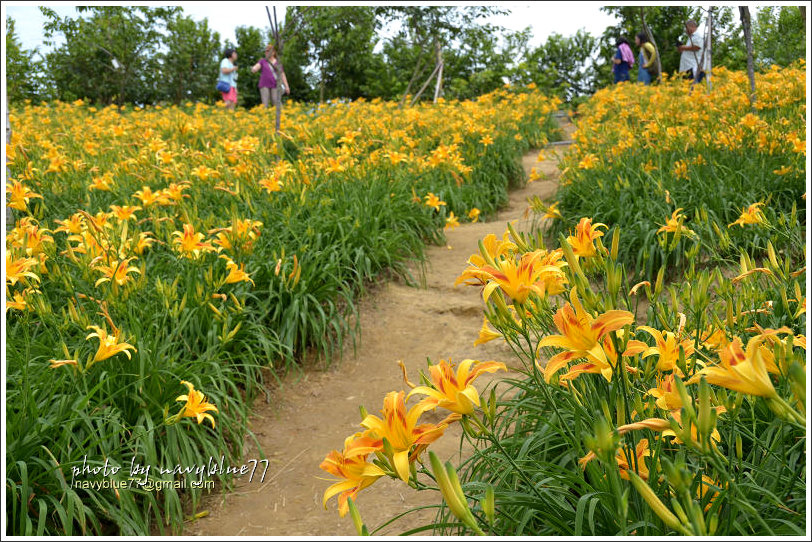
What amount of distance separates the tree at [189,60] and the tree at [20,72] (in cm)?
266

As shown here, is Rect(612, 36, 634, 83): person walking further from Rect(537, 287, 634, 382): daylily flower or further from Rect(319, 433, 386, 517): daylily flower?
Rect(319, 433, 386, 517): daylily flower

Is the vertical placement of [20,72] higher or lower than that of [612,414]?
higher

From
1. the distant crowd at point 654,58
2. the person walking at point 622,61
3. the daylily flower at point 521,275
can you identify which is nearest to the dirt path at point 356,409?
the daylily flower at point 521,275

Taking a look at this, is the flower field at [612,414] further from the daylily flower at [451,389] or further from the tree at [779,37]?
the tree at [779,37]

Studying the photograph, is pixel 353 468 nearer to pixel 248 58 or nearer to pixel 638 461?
pixel 638 461

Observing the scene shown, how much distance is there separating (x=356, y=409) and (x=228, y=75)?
9599 millimetres

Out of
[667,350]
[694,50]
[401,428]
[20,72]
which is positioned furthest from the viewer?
[20,72]

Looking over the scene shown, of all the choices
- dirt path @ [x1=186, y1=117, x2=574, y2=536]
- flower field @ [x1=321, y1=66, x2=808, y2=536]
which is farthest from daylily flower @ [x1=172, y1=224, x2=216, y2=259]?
flower field @ [x1=321, y1=66, x2=808, y2=536]

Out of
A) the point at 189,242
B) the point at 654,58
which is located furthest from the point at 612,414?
the point at 654,58

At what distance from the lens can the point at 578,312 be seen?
1.14 meters

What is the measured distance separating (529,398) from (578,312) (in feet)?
3.71

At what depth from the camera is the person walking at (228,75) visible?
10133 millimetres

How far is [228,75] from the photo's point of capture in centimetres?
1112

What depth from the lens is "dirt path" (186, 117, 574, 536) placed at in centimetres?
230
